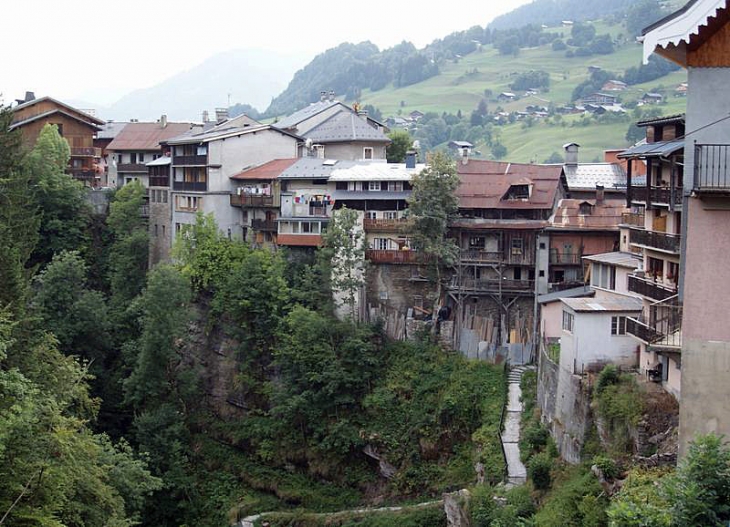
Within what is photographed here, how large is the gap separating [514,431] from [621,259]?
8963 mm

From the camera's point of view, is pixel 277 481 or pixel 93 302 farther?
pixel 93 302

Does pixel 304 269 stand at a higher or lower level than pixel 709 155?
lower

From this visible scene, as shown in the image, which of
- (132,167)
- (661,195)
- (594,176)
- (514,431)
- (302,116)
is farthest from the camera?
(132,167)

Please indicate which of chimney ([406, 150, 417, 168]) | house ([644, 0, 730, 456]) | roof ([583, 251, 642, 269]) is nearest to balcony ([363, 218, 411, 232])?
chimney ([406, 150, 417, 168])

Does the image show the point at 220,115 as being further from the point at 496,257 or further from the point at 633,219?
the point at 633,219

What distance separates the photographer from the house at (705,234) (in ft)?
53.1

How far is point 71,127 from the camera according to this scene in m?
85.6

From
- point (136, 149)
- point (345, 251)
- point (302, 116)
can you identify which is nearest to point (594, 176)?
point (345, 251)

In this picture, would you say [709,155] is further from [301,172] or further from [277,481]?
[301,172]

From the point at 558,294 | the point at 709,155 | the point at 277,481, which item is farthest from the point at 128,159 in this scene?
the point at 709,155

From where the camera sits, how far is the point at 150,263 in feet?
238

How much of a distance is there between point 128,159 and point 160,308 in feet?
102

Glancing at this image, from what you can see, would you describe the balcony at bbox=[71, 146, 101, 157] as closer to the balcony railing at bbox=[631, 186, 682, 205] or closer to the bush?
the balcony railing at bbox=[631, 186, 682, 205]

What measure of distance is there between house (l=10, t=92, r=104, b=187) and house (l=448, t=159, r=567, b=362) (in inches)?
1620
